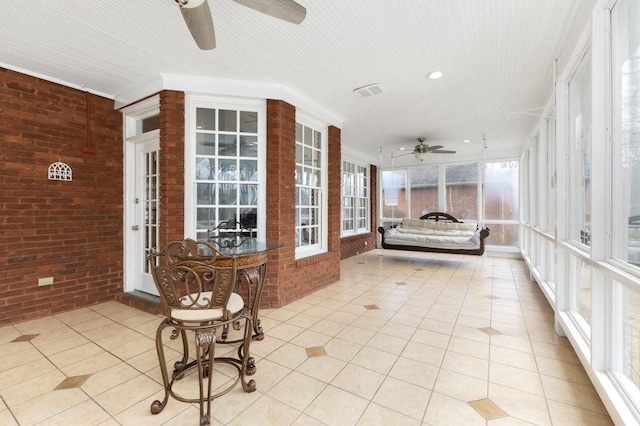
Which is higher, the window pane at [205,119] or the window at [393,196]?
the window pane at [205,119]

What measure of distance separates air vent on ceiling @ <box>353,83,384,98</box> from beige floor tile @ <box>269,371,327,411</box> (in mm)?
3042

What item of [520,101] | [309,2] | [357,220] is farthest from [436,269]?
[309,2]

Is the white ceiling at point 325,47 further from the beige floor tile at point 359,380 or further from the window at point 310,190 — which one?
the beige floor tile at point 359,380

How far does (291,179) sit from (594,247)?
280cm

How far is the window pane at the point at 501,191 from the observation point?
6750 mm

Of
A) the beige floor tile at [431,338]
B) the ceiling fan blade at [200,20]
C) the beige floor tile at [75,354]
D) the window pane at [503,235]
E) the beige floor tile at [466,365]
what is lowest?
the beige floor tile at [75,354]

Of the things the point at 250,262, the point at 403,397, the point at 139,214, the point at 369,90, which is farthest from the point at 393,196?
the point at 403,397

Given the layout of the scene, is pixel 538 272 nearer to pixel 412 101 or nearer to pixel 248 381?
pixel 412 101

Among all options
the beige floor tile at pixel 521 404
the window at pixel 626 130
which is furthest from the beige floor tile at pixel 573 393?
the window at pixel 626 130

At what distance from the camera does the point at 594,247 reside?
1742 mm

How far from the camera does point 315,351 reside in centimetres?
233

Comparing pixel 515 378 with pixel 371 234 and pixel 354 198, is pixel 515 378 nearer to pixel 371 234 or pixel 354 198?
pixel 354 198

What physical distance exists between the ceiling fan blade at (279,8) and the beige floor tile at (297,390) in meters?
2.31

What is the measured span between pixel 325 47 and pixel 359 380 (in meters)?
2.70
